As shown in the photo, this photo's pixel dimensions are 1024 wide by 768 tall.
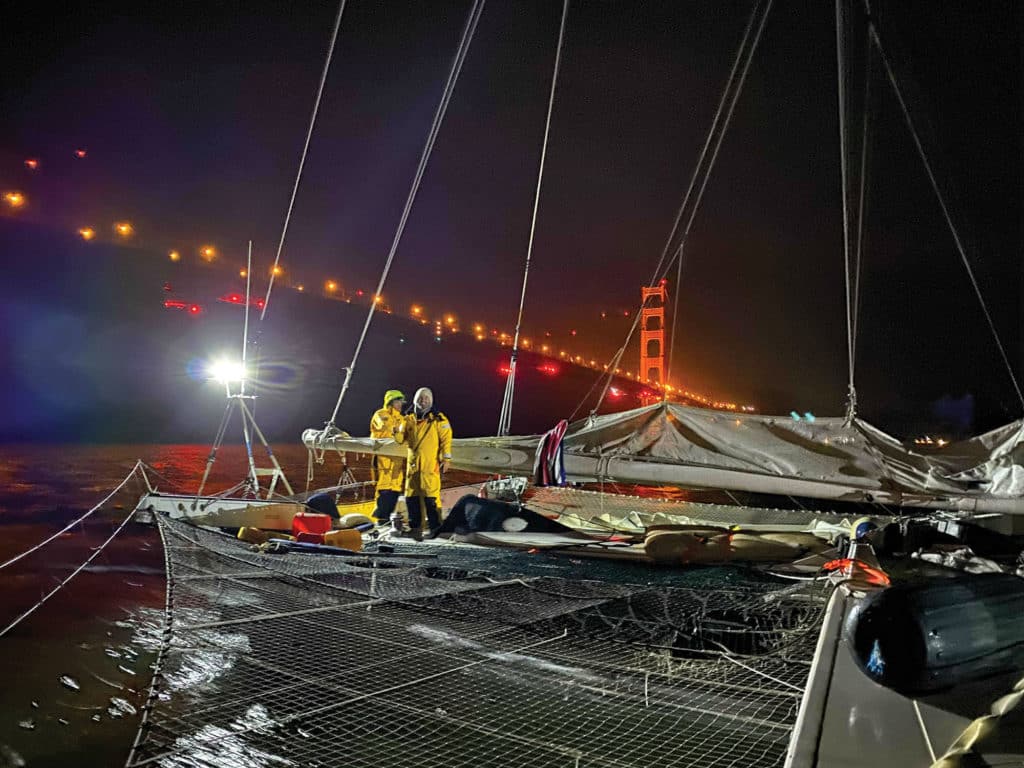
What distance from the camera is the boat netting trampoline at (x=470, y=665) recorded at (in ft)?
10.9

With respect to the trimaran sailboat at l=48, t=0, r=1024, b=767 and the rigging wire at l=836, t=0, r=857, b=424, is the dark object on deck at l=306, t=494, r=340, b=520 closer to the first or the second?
the trimaran sailboat at l=48, t=0, r=1024, b=767

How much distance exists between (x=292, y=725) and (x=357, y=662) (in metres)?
0.73

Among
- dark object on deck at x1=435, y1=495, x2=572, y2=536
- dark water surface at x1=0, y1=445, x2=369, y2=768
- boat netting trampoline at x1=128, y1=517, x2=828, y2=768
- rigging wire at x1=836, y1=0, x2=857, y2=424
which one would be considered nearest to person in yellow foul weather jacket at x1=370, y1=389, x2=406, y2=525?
dark object on deck at x1=435, y1=495, x2=572, y2=536

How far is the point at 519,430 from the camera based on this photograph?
208 feet

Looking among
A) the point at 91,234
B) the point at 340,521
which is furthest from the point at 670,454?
the point at 91,234

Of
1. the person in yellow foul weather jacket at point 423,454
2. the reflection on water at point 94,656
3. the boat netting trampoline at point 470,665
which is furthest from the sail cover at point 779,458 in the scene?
the reflection on water at point 94,656

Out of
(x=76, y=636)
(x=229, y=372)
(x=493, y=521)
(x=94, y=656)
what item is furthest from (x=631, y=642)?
(x=229, y=372)

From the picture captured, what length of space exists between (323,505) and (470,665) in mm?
5748

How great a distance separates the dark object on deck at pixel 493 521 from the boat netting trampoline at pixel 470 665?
4.40 ft

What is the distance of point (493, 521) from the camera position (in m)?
7.76

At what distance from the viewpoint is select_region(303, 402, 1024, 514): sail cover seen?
6594 mm

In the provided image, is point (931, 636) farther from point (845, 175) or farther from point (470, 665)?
point (845, 175)

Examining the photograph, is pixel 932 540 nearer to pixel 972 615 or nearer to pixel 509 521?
pixel 509 521

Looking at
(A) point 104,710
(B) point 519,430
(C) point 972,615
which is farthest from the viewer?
(B) point 519,430
